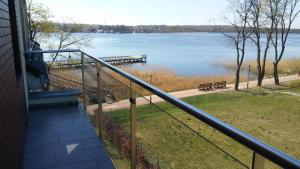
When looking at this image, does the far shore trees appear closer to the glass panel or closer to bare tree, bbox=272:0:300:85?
bare tree, bbox=272:0:300:85

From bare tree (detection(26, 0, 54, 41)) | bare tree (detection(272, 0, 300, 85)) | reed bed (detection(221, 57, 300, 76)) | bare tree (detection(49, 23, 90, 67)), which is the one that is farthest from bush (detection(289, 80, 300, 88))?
bare tree (detection(26, 0, 54, 41))

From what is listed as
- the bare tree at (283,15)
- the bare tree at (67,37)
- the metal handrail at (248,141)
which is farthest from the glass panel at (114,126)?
the bare tree at (283,15)

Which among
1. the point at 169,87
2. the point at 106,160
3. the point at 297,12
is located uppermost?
the point at 297,12

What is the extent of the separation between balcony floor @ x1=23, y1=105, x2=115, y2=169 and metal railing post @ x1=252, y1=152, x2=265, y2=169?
2.10 metres

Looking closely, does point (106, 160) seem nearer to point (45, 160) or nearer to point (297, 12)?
point (45, 160)

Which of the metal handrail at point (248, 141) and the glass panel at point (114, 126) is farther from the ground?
the metal handrail at point (248, 141)

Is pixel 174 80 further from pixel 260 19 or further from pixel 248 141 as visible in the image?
pixel 248 141

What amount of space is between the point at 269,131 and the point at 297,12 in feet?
50.0

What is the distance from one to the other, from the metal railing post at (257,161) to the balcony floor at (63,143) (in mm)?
2104

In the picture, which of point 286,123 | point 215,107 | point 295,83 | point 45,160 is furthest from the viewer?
point 295,83

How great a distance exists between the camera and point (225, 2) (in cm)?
2533

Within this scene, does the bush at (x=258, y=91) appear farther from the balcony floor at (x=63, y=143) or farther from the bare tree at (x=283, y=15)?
the balcony floor at (x=63, y=143)

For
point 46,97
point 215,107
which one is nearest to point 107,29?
point 215,107

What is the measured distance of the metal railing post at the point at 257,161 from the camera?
86cm
